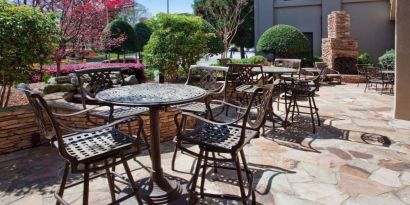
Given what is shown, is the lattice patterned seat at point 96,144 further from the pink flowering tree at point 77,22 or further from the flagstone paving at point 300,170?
the pink flowering tree at point 77,22

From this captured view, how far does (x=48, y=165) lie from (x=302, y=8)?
13322mm

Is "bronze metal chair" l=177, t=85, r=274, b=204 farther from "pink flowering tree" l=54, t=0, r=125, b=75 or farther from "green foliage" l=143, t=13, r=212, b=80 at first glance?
"pink flowering tree" l=54, t=0, r=125, b=75

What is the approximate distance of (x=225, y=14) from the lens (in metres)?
15.1

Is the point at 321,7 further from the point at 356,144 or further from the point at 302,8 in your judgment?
the point at 356,144

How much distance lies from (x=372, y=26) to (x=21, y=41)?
1307 cm

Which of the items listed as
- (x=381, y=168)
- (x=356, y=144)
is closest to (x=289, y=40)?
(x=356, y=144)

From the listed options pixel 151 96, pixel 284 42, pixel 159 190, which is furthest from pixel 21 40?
pixel 284 42

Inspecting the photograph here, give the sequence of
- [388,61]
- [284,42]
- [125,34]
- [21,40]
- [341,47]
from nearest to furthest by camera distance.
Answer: [21,40], [388,61], [341,47], [284,42], [125,34]

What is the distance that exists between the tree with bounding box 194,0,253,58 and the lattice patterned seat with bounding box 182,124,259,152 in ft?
32.9

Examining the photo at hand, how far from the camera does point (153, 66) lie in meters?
6.35

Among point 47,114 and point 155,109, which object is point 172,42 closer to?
point 155,109

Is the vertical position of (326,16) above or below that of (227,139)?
above

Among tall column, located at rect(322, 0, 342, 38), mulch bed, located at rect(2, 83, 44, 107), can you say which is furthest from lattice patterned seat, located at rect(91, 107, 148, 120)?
tall column, located at rect(322, 0, 342, 38)

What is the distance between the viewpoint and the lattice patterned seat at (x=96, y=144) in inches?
82.0
